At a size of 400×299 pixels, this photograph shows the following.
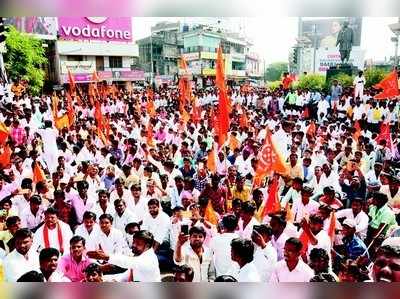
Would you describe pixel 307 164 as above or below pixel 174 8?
below

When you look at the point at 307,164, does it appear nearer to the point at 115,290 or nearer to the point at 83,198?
the point at 83,198

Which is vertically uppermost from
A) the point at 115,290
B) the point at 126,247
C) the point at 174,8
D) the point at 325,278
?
the point at 174,8

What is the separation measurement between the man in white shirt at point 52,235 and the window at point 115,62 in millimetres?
23746

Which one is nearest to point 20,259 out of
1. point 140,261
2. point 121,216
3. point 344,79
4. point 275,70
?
point 140,261

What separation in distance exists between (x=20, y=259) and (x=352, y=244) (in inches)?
99.6

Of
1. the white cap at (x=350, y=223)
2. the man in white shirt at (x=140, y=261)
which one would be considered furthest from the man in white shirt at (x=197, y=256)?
the white cap at (x=350, y=223)

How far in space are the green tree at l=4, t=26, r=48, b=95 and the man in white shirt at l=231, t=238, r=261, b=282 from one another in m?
17.0

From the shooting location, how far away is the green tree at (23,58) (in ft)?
58.8

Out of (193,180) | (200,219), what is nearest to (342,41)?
(193,180)

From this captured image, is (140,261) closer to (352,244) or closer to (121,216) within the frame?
(121,216)

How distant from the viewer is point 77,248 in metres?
3.19

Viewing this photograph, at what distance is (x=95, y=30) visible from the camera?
24.8 meters

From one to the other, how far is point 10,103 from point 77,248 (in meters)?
9.39

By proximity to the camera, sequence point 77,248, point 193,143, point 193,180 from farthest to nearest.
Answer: point 193,143, point 193,180, point 77,248
